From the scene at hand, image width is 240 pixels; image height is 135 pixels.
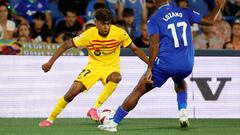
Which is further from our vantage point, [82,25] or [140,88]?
[82,25]

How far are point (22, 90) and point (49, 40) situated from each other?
101 inches

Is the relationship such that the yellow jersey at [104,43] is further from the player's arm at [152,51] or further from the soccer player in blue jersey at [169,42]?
the player's arm at [152,51]

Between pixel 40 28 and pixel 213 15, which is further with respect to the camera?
pixel 40 28

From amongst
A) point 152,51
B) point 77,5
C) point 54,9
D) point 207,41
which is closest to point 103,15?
point 152,51

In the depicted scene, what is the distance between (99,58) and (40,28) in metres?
4.34

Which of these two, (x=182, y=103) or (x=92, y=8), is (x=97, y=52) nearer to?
(x=182, y=103)

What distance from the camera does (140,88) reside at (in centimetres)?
1075

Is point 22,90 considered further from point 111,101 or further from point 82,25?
point 82,25

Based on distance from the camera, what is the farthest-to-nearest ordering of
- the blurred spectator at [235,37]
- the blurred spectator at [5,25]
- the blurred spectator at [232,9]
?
1. the blurred spectator at [232,9]
2. the blurred spectator at [235,37]
3. the blurred spectator at [5,25]

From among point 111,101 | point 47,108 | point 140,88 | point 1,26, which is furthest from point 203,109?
point 1,26

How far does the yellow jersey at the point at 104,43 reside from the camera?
40.6ft

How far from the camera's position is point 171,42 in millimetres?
10703

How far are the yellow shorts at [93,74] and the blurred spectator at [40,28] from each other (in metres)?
4.09

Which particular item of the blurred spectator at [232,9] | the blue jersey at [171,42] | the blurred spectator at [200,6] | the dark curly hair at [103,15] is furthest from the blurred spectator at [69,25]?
the blue jersey at [171,42]
